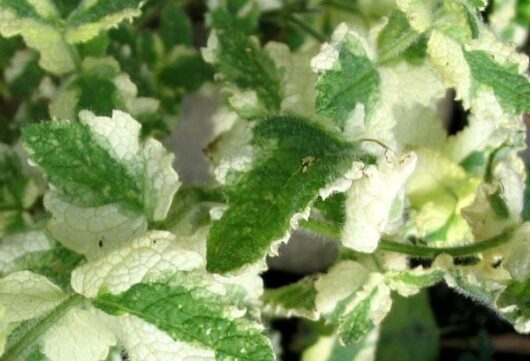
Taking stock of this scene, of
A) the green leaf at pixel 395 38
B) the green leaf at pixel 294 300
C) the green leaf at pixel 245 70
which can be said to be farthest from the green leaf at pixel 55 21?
the green leaf at pixel 294 300

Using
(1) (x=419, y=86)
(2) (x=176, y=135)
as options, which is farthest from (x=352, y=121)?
(2) (x=176, y=135)

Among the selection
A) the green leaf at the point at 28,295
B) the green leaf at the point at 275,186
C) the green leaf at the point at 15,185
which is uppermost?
the green leaf at the point at 275,186

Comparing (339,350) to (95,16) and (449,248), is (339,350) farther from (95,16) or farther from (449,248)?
(95,16)

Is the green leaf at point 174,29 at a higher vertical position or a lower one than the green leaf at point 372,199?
lower

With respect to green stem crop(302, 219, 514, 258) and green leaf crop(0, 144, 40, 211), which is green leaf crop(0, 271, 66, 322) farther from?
green leaf crop(0, 144, 40, 211)

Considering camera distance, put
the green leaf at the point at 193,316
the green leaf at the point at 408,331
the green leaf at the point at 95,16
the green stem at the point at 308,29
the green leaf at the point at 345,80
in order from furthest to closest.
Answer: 1. the green leaf at the point at 408,331
2. the green stem at the point at 308,29
3. the green leaf at the point at 95,16
4. the green leaf at the point at 345,80
5. the green leaf at the point at 193,316

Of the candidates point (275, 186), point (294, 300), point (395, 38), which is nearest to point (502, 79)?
point (395, 38)

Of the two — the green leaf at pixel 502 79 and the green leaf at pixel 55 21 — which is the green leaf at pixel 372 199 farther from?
the green leaf at pixel 55 21

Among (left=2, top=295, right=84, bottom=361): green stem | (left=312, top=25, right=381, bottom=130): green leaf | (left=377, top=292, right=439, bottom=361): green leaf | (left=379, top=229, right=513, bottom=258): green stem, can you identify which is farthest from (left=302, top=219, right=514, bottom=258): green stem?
(left=377, top=292, right=439, bottom=361): green leaf
